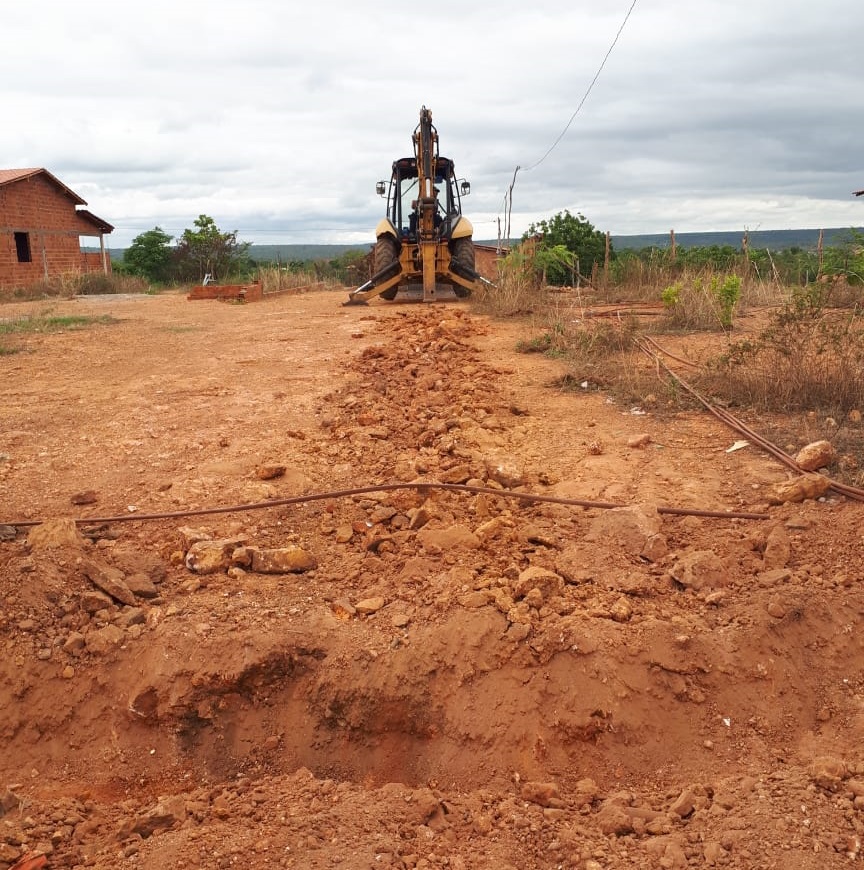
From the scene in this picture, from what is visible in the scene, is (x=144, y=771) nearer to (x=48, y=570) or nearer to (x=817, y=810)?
(x=48, y=570)

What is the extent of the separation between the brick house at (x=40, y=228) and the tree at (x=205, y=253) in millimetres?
3411

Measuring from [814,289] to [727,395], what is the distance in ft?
3.08

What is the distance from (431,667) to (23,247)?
80.4 feet

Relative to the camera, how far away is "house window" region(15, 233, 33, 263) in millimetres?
23156

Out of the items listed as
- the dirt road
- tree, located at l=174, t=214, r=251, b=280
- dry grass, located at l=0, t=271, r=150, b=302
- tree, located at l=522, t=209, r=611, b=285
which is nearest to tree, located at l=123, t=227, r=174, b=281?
tree, located at l=174, t=214, r=251, b=280

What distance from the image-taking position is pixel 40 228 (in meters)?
23.6

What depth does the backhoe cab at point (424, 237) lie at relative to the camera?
551 inches

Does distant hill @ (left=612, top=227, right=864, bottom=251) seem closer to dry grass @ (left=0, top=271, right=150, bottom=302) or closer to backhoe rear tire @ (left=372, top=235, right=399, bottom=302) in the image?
backhoe rear tire @ (left=372, top=235, right=399, bottom=302)

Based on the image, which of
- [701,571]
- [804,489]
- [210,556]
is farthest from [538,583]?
[804,489]

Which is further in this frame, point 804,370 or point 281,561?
point 804,370

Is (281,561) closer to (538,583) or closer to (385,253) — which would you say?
(538,583)

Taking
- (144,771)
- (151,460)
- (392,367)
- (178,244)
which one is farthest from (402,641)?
(178,244)

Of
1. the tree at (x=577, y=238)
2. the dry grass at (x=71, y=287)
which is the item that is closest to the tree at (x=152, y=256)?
the dry grass at (x=71, y=287)

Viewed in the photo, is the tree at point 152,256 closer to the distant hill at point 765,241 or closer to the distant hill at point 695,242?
the distant hill at point 695,242
